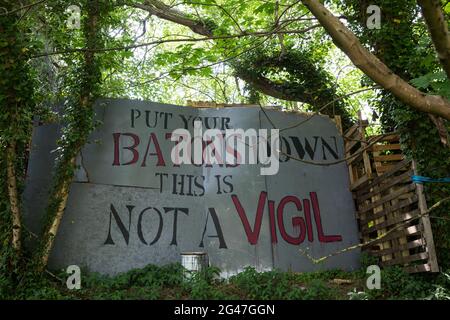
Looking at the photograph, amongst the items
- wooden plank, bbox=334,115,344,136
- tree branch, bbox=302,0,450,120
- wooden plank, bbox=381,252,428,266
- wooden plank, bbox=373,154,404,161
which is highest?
wooden plank, bbox=334,115,344,136

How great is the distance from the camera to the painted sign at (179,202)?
288 inches

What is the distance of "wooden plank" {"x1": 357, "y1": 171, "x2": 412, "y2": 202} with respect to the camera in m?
6.87

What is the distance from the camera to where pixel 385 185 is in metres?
7.45

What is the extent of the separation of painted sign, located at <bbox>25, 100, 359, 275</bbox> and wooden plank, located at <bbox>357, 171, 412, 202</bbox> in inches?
13.3

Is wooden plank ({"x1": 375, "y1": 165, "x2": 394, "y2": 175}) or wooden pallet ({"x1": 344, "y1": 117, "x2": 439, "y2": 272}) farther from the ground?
wooden plank ({"x1": 375, "y1": 165, "x2": 394, "y2": 175})

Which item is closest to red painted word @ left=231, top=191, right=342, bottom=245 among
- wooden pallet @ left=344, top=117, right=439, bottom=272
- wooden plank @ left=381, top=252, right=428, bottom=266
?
wooden pallet @ left=344, top=117, right=439, bottom=272

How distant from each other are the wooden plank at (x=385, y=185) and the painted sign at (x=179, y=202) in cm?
34

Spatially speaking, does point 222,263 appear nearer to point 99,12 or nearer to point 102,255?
point 102,255

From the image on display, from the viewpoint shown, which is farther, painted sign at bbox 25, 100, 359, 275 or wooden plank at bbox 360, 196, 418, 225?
painted sign at bbox 25, 100, 359, 275

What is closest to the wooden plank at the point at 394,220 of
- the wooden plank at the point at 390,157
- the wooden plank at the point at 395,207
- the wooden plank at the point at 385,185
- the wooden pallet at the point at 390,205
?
the wooden pallet at the point at 390,205

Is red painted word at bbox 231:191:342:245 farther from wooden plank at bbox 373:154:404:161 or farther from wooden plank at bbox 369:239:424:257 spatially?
wooden plank at bbox 373:154:404:161

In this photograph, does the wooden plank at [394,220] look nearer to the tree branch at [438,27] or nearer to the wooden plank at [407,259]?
the wooden plank at [407,259]
